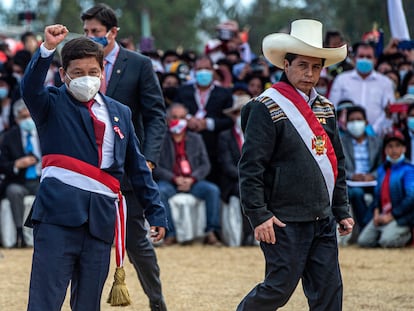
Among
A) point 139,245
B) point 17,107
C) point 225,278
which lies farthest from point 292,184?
point 17,107

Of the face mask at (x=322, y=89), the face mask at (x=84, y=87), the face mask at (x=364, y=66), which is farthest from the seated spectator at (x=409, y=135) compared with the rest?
the face mask at (x=84, y=87)

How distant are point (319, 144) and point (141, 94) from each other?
6.04ft

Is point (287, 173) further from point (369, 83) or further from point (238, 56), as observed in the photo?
point (238, 56)

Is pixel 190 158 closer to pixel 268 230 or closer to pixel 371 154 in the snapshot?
pixel 371 154

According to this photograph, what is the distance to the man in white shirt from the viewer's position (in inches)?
543

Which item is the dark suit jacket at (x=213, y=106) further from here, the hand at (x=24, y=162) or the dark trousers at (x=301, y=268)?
the dark trousers at (x=301, y=268)

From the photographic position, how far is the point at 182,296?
27.6ft

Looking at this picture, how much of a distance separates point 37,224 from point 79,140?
49 centimetres

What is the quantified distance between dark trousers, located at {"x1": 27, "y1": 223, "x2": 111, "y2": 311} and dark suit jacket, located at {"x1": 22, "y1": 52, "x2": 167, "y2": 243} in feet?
0.19

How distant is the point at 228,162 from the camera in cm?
1275

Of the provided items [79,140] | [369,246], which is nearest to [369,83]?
[369,246]

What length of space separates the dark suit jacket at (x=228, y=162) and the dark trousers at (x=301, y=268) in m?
6.91

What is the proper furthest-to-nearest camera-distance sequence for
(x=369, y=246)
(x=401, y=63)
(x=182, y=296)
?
(x=401, y=63) → (x=369, y=246) → (x=182, y=296)

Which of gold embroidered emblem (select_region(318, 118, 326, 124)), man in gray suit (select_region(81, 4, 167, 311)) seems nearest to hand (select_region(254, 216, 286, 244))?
gold embroidered emblem (select_region(318, 118, 326, 124))
